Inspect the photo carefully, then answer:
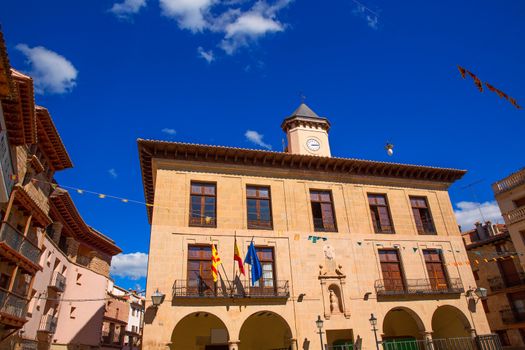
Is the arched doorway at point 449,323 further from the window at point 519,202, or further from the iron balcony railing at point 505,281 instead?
the iron balcony railing at point 505,281

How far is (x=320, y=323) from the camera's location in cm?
1619

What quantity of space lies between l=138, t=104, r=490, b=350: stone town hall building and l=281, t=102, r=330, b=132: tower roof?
4248mm

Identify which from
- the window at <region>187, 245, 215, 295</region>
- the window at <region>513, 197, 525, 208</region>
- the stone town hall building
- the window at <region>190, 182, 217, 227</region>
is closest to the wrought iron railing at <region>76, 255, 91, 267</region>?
the stone town hall building

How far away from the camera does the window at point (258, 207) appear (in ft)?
61.3

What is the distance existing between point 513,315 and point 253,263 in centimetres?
2661

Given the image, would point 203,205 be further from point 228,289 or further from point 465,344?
point 465,344

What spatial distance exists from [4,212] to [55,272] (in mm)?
11469

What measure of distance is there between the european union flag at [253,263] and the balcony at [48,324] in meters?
14.9

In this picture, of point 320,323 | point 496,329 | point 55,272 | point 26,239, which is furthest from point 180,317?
point 496,329

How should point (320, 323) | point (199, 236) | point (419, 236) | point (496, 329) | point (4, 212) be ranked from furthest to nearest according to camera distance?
point (496, 329)
point (419, 236)
point (199, 236)
point (320, 323)
point (4, 212)

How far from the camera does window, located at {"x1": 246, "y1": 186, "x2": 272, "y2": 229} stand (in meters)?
18.7

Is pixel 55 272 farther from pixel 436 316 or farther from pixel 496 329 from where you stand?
pixel 496 329

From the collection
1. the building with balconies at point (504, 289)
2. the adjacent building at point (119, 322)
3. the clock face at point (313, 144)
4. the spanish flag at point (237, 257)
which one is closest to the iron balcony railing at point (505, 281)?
the building with balconies at point (504, 289)

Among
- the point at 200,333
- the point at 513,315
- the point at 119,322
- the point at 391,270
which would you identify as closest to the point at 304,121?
the point at 391,270
